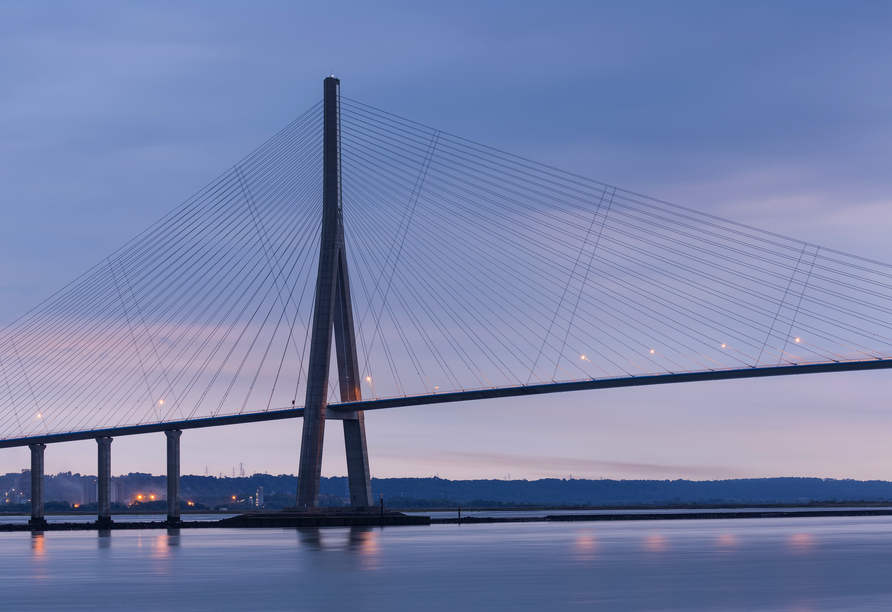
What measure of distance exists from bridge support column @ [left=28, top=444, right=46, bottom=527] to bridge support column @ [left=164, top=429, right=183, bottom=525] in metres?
9.19

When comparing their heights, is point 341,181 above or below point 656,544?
above

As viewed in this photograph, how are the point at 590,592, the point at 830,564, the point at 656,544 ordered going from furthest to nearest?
the point at 656,544, the point at 830,564, the point at 590,592

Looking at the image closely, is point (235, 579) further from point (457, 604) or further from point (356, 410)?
point (356, 410)

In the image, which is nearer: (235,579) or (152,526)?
(235,579)

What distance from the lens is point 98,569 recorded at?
2564 centimetres

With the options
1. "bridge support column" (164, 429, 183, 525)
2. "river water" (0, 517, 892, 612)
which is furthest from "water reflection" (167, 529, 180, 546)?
"bridge support column" (164, 429, 183, 525)

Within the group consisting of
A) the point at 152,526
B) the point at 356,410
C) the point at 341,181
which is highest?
the point at 341,181

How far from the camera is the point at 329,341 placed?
53344 millimetres

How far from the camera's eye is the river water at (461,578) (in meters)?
16.2

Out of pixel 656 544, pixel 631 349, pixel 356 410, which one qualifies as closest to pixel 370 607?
pixel 656 544

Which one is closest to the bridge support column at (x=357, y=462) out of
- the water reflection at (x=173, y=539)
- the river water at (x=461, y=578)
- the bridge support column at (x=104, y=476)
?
the water reflection at (x=173, y=539)

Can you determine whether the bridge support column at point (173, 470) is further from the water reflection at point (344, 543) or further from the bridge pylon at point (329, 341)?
the water reflection at point (344, 543)

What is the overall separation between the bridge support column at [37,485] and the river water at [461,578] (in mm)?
40936

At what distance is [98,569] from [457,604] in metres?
12.8
